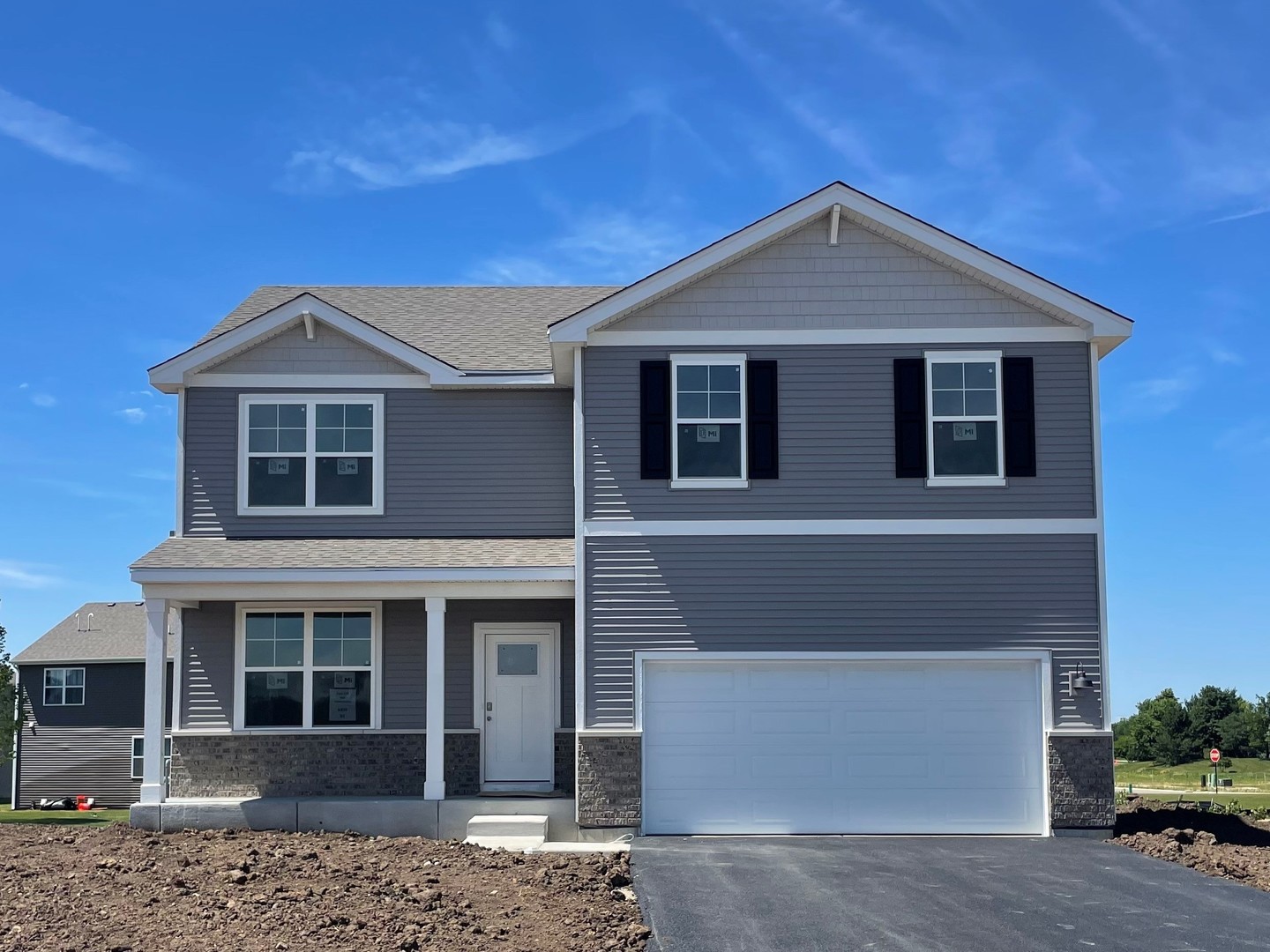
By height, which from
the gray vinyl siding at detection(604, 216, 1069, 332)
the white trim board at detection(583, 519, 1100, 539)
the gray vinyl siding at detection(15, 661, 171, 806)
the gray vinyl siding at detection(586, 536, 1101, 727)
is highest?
the gray vinyl siding at detection(604, 216, 1069, 332)

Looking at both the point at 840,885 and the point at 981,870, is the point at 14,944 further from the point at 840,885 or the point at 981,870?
the point at 981,870

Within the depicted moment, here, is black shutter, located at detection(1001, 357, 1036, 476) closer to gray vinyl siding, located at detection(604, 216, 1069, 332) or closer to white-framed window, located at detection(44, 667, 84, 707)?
gray vinyl siding, located at detection(604, 216, 1069, 332)

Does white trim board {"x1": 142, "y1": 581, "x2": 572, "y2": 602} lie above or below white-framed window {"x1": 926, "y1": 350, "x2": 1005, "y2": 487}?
below

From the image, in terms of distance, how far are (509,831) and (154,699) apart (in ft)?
14.7

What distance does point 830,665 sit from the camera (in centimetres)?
1576

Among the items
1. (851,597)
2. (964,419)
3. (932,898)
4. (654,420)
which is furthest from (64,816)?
(932,898)

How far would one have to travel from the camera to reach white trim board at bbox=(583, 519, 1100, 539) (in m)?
15.8

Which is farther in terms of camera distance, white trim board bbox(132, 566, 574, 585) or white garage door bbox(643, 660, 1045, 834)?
white trim board bbox(132, 566, 574, 585)

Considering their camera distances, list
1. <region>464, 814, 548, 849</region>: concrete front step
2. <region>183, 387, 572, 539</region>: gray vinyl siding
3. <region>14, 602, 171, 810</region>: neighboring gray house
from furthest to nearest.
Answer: <region>14, 602, 171, 810</region>: neighboring gray house < <region>183, 387, 572, 539</region>: gray vinyl siding < <region>464, 814, 548, 849</region>: concrete front step

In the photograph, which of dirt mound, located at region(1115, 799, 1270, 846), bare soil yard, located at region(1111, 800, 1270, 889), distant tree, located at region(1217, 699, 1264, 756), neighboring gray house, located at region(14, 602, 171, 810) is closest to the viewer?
bare soil yard, located at region(1111, 800, 1270, 889)

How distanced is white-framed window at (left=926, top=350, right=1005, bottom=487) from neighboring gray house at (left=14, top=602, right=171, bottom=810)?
2603 cm

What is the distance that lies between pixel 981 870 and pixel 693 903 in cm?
336

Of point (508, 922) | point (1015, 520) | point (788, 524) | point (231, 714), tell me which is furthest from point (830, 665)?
point (231, 714)

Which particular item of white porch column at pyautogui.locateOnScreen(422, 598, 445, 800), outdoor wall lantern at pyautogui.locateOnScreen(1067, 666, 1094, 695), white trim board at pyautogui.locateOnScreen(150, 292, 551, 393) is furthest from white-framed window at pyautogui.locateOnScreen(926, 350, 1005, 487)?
white porch column at pyautogui.locateOnScreen(422, 598, 445, 800)
